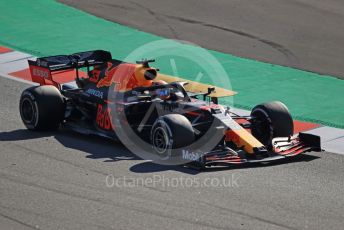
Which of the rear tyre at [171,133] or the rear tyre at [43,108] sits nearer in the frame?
the rear tyre at [171,133]

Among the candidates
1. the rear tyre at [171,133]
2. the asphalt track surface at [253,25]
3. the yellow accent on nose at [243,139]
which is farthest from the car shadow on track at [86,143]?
the asphalt track surface at [253,25]

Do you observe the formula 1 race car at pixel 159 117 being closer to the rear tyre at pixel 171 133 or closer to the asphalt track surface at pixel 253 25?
the rear tyre at pixel 171 133

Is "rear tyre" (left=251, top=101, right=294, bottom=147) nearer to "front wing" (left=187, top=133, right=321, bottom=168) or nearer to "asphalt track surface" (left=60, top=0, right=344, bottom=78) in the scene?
"front wing" (left=187, top=133, right=321, bottom=168)

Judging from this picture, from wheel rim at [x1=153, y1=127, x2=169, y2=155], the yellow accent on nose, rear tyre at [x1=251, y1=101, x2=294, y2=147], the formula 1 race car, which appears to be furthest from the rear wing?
the yellow accent on nose

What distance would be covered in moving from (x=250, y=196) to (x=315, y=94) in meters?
6.25

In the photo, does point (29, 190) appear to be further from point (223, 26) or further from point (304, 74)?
point (223, 26)

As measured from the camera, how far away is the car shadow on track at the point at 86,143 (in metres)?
14.0

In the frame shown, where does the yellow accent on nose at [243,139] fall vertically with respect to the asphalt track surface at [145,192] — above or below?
above

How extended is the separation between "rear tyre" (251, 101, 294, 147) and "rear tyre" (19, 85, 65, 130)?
128 inches

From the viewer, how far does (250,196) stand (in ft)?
39.8

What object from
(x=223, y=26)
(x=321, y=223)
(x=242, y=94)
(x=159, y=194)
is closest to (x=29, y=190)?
(x=159, y=194)

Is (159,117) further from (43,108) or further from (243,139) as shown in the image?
(43,108)

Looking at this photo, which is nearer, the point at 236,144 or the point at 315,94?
the point at 236,144

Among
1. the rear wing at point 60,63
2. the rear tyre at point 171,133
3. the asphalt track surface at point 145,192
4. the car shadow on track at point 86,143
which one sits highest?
the rear wing at point 60,63
